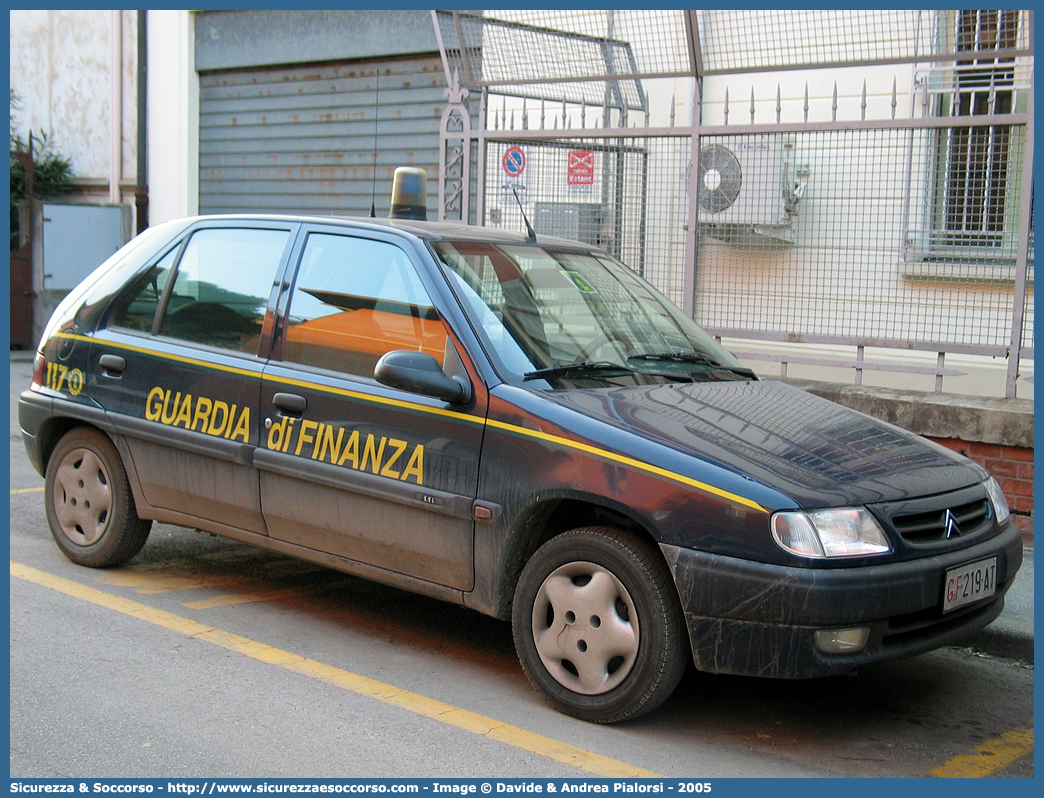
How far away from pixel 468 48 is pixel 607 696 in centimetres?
599

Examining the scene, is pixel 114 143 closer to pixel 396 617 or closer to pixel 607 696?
pixel 396 617

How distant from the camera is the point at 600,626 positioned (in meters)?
3.73

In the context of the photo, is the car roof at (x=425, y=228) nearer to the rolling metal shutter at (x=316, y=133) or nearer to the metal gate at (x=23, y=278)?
the rolling metal shutter at (x=316, y=133)

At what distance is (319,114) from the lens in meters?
13.1

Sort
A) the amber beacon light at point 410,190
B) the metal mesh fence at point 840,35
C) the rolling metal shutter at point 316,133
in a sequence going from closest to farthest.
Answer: the amber beacon light at point 410,190 < the metal mesh fence at point 840,35 < the rolling metal shutter at point 316,133

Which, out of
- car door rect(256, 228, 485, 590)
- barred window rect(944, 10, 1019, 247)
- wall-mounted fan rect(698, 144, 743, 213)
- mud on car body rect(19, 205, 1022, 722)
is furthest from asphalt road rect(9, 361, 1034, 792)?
wall-mounted fan rect(698, 144, 743, 213)

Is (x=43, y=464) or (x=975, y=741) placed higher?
(x=43, y=464)

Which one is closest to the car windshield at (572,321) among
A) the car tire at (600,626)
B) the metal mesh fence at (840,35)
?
the car tire at (600,626)

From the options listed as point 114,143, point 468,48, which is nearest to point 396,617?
point 468,48

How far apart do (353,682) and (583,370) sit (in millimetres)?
1446

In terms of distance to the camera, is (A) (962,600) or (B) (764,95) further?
(B) (764,95)

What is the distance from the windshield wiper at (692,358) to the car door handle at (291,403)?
1.33m

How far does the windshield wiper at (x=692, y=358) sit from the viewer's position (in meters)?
4.56

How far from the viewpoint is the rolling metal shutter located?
39.6 ft
